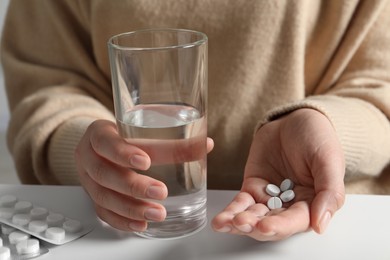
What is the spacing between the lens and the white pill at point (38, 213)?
1.77ft

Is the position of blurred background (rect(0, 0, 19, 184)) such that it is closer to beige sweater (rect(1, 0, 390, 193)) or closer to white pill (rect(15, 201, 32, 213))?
beige sweater (rect(1, 0, 390, 193))

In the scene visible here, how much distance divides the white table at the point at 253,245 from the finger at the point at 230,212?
0.09 feet

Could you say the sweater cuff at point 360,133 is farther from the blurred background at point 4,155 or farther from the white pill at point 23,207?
the blurred background at point 4,155

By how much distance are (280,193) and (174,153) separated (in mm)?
111

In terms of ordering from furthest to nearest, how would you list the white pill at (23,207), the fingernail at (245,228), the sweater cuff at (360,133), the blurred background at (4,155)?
the blurred background at (4,155) → the sweater cuff at (360,133) → the white pill at (23,207) → the fingernail at (245,228)

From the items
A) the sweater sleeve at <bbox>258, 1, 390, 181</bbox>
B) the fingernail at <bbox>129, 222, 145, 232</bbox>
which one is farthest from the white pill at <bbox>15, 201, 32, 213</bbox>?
the sweater sleeve at <bbox>258, 1, 390, 181</bbox>

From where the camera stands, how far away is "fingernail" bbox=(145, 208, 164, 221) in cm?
49

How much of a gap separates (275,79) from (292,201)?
0.31 metres

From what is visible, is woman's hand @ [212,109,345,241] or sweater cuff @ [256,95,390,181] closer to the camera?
woman's hand @ [212,109,345,241]

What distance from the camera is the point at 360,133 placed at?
0.71 meters

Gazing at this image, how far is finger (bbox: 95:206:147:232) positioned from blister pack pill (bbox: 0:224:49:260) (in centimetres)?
6

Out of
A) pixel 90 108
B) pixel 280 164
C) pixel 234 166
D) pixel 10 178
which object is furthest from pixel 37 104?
pixel 10 178

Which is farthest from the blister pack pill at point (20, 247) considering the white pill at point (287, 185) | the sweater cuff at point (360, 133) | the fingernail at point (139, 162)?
the sweater cuff at point (360, 133)

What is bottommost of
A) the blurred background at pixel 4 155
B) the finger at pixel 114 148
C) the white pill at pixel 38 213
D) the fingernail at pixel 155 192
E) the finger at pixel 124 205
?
the blurred background at pixel 4 155
